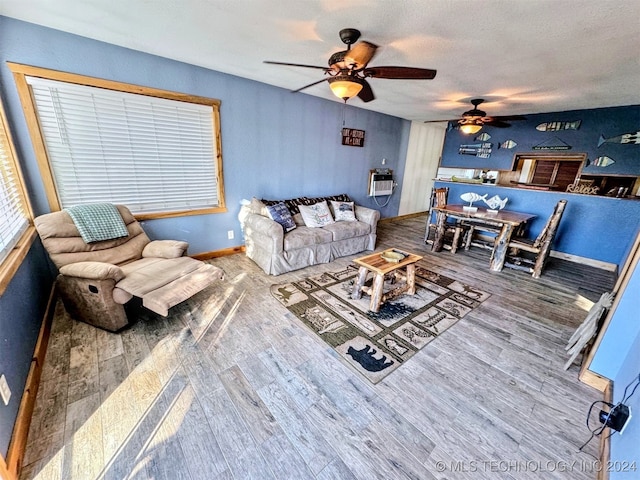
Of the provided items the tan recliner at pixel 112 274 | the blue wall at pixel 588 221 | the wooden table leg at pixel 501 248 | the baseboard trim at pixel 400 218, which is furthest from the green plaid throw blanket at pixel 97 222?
the blue wall at pixel 588 221

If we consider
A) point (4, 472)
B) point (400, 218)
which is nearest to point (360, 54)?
point (4, 472)

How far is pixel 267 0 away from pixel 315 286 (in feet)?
8.05

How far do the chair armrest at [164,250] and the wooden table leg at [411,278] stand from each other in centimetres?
235

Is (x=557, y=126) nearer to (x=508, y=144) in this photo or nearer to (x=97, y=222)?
(x=508, y=144)

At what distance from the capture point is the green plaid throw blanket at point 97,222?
2.28 m

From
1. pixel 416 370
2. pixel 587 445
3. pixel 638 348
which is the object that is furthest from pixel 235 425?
pixel 638 348

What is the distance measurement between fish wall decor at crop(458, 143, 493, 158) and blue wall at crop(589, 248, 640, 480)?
4.58 metres

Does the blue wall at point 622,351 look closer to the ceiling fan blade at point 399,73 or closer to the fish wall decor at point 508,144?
the ceiling fan blade at point 399,73

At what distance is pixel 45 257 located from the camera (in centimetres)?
243

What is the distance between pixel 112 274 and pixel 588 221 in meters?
6.03

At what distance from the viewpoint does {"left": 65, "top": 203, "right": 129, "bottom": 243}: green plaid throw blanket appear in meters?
2.28

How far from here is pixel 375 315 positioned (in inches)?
95.9

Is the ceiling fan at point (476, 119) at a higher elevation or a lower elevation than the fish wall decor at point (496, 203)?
higher

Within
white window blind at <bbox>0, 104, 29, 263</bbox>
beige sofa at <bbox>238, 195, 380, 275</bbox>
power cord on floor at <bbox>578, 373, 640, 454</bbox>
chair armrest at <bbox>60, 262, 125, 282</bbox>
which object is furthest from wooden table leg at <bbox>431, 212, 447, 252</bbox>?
white window blind at <bbox>0, 104, 29, 263</bbox>
